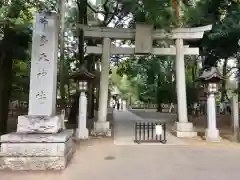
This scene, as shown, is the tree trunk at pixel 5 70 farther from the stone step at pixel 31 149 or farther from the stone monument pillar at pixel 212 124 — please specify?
the stone monument pillar at pixel 212 124

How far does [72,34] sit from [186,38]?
42.5ft

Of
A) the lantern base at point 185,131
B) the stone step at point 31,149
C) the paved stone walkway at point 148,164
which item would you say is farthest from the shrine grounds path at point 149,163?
the lantern base at point 185,131

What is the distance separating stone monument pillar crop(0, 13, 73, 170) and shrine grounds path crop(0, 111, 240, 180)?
34 cm

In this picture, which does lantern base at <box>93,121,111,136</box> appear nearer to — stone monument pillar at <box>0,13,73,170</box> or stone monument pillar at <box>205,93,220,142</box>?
stone monument pillar at <box>205,93,220,142</box>

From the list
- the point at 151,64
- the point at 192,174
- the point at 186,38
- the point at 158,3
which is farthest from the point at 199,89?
the point at 192,174

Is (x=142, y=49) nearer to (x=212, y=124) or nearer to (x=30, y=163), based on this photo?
(x=212, y=124)

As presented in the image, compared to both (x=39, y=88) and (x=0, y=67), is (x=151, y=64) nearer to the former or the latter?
(x=0, y=67)

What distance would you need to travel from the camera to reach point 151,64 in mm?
31406

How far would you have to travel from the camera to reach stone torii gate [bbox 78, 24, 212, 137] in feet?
50.7

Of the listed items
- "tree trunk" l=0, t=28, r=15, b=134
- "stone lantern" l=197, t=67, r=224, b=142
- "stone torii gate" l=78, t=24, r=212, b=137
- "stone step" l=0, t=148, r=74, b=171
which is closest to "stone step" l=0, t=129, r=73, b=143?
"stone step" l=0, t=148, r=74, b=171

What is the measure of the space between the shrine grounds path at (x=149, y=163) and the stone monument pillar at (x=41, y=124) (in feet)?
1.12

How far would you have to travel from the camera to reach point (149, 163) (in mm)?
8562

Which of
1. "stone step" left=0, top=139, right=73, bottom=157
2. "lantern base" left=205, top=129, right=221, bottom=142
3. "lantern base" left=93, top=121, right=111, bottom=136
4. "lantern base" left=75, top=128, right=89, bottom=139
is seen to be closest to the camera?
"stone step" left=0, top=139, right=73, bottom=157

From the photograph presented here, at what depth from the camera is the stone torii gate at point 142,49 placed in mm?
15461
